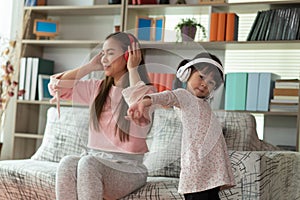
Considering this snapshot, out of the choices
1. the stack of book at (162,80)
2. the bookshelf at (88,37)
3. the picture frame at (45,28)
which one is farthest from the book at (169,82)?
the picture frame at (45,28)

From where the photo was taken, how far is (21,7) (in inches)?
190

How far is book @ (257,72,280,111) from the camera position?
3932 mm

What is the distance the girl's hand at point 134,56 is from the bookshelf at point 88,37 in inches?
62.2

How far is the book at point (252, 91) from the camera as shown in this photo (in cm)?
397

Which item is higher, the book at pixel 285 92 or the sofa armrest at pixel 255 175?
the book at pixel 285 92

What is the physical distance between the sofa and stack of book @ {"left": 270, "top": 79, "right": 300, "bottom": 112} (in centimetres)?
46

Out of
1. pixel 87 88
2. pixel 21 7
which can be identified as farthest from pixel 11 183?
pixel 21 7

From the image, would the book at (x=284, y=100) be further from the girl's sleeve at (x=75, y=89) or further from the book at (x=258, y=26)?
the girl's sleeve at (x=75, y=89)

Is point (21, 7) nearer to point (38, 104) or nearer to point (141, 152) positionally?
point (38, 104)

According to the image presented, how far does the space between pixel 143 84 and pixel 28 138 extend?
261cm

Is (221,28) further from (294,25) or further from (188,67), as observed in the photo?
(188,67)

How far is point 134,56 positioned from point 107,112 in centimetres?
26

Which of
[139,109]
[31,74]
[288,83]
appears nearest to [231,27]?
[288,83]

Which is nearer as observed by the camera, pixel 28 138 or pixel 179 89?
pixel 179 89
